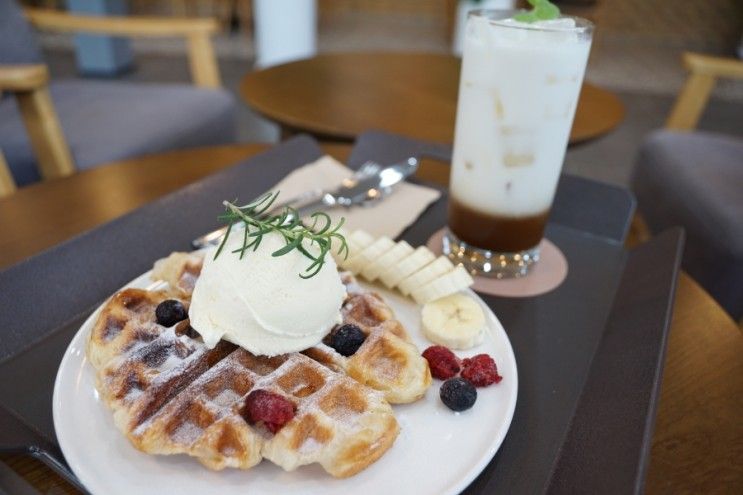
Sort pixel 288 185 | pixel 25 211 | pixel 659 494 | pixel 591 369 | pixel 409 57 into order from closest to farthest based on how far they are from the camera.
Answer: pixel 659 494
pixel 591 369
pixel 25 211
pixel 288 185
pixel 409 57

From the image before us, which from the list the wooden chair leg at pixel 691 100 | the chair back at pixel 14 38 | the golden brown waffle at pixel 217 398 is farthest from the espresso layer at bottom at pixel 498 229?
the chair back at pixel 14 38

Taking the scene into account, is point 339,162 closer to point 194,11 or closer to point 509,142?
point 509,142

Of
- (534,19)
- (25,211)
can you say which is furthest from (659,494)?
(25,211)

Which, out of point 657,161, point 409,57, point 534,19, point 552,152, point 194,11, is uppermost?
point 534,19

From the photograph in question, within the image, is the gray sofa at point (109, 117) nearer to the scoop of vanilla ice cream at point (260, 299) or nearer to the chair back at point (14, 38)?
the chair back at point (14, 38)

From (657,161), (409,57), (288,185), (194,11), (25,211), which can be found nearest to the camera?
(25,211)

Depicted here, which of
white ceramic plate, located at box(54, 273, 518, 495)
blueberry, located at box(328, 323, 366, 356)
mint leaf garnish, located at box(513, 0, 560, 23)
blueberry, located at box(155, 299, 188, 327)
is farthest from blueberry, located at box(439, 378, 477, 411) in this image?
mint leaf garnish, located at box(513, 0, 560, 23)
